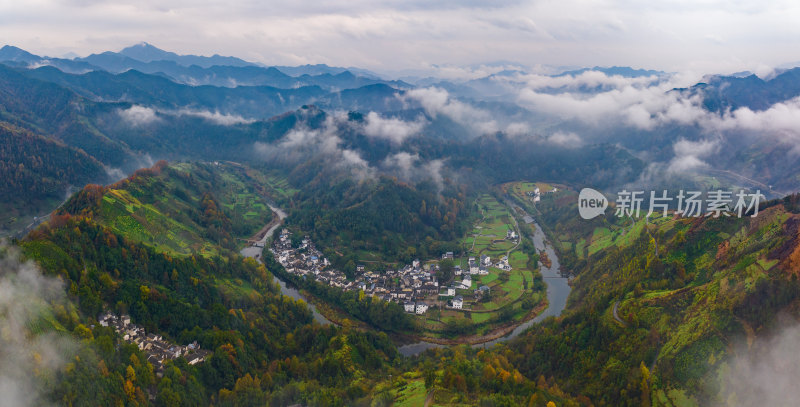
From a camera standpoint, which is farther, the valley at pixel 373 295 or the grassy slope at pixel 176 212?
the grassy slope at pixel 176 212

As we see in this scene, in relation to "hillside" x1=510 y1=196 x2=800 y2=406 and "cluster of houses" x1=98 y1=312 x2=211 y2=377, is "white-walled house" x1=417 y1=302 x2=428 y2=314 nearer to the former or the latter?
"hillside" x1=510 y1=196 x2=800 y2=406

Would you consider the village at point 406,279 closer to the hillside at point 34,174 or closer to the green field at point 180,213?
the green field at point 180,213

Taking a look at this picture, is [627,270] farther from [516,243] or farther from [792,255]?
[516,243]

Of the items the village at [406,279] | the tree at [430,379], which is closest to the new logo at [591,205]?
the village at [406,279]

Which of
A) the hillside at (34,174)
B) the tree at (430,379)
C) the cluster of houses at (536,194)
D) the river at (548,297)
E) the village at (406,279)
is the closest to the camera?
the tree at (430,379)

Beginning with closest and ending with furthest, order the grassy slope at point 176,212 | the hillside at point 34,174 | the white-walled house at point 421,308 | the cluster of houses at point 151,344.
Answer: the cluster of houses at point 151,344 < the white-walled house at point 421,308 < the grassy slope at point 176,212 < the hillside at point 34,174

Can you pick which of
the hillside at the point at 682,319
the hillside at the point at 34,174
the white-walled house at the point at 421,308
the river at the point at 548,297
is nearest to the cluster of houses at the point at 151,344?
the river at the point at 548,297

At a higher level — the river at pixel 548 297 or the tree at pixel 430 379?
the tree at pixel 430 379

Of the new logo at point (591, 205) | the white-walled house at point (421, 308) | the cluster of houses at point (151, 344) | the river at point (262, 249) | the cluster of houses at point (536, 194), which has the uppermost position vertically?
the new logo at point (591, 205)
